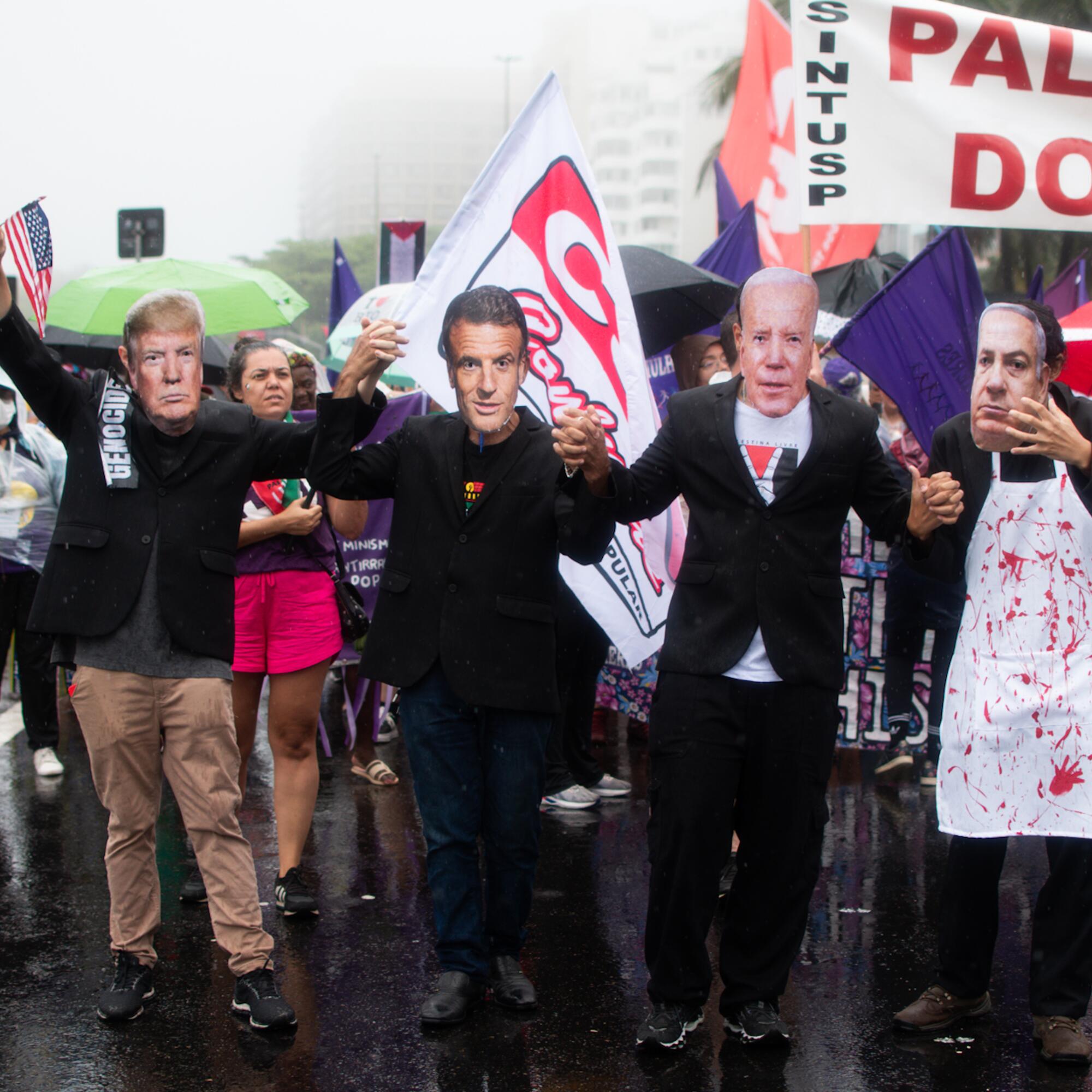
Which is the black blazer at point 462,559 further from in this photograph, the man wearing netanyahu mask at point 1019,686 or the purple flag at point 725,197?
the purple flag at point 725,197

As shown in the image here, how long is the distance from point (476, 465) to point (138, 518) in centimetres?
96

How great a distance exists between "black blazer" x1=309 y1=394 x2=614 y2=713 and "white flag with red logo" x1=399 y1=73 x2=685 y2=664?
81cm

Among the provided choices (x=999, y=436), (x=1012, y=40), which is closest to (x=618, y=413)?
(x=999, y=436)

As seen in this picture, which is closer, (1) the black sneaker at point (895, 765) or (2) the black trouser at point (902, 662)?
(2) the black trouser at point (902, 662)

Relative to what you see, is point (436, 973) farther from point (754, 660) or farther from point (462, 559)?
point (754, 660)

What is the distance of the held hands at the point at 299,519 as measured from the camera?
4.84m

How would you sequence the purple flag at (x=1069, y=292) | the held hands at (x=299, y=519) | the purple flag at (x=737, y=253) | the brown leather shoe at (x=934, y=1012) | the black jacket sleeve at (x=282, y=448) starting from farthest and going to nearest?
the purple flag at (x=1069, y=292), the purple flag at (x=737, y=253), the held hands at (x=299, y=519), the black jacket sleeve at (x=282, y=448), the brown leather shoe at (x=934, y=1012)

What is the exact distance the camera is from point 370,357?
12.3ft

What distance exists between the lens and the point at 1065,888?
3719 mm

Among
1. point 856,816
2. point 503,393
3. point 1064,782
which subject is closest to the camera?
point 1064,782

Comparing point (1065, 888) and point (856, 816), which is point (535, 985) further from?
point (856, 816)

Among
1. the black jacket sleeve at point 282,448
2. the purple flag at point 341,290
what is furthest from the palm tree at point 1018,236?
the black jacket sleeve at point 282,448

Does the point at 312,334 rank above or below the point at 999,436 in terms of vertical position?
above

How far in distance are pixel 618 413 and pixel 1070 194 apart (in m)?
1.74
